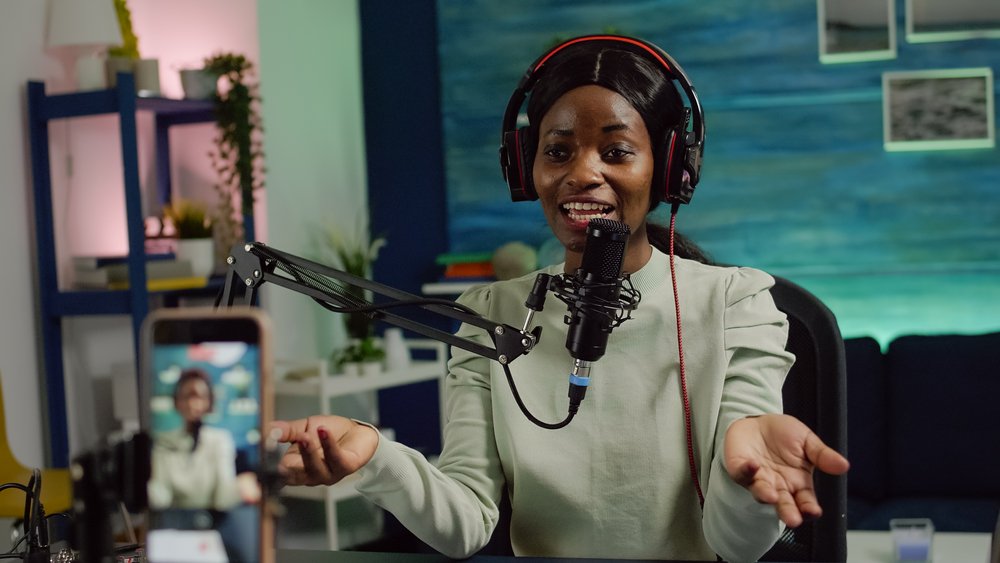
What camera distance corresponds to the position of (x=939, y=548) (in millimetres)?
2441

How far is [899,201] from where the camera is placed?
3977 millimetres

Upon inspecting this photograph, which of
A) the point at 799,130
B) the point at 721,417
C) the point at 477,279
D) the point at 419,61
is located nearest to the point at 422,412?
the point at 477,279

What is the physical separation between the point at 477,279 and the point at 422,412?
2.29ft

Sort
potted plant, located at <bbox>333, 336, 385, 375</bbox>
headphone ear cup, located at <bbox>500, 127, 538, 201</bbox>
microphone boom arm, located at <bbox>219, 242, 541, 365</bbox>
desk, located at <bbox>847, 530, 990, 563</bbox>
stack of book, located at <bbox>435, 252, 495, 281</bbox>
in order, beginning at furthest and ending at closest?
stack of book, located at <bbox>435, 252, 495, 281</bbox>
potted plant, located at <bbox>333, 336, 385, 375</bbox>
desk, located at <bbox>847, 530, 990, 563</bbox>
headphone ear cup, located at <bbox>500, 127, 538, 201</bbox>
microphone boom arm, located at <bbox>219, 242, 541, 365</bbox>

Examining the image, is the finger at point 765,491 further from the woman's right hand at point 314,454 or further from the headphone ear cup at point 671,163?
the headphone ear cup at point 671,163

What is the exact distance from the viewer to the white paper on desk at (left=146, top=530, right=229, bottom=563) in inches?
26.3

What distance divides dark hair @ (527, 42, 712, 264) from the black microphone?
367mm

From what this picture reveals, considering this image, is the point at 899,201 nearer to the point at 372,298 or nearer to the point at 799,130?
the point at 799,130

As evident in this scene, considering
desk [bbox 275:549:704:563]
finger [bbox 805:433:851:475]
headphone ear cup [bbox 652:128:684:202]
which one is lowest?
desk [bbox 275:549:704:563]

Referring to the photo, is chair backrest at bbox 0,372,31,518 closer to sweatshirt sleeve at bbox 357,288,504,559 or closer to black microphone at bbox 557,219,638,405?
sweatshirt sleeve at bbox 357,288,504,559

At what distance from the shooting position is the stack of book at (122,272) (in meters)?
3.29

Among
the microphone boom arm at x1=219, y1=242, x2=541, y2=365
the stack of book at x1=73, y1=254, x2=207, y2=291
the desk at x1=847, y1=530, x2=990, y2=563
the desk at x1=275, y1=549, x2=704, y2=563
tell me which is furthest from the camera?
the stack of book at x1=73, y1=254, x2=207, y2=291

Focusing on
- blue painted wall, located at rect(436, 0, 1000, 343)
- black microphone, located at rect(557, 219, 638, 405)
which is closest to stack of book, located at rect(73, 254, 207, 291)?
blue painted wall, located at rect(436, 0, 1000, 343)

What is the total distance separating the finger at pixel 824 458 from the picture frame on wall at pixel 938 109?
3364 mm
